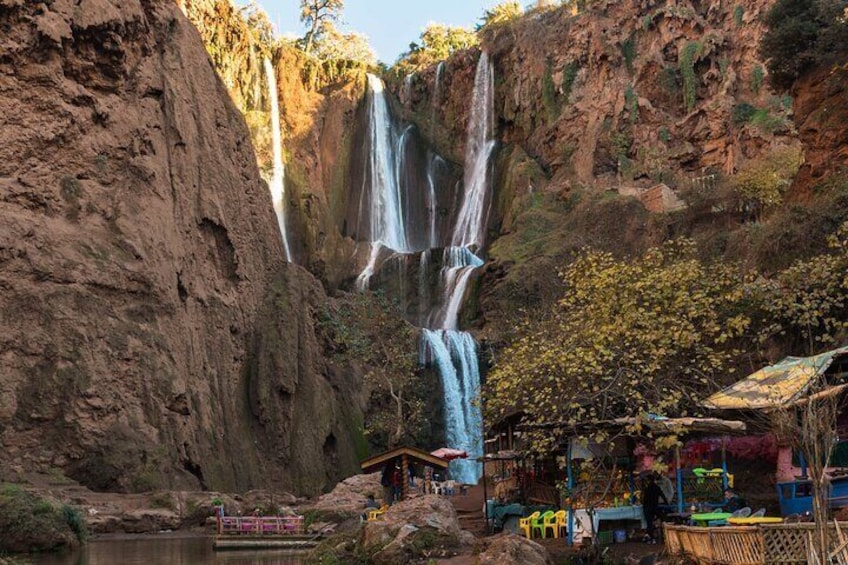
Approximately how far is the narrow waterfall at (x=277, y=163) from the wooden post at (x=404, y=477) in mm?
31950

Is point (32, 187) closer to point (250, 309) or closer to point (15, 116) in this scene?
point (15, 116)

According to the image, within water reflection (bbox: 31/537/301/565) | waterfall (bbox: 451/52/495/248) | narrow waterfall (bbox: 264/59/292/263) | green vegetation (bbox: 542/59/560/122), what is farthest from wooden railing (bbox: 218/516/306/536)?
green vegetation (bbox: 542/59/560/122)

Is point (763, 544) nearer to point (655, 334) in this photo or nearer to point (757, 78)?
point (655, 334)

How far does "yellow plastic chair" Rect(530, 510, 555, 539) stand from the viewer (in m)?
20.3

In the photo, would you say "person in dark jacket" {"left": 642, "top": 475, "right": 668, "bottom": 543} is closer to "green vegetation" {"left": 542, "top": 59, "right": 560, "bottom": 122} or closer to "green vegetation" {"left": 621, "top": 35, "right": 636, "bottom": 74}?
"green vegetation" {"left": 621, "top": 35, "right": 636, "bottom": 74}

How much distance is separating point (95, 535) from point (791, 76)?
28569 millimetres

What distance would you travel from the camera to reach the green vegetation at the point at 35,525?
23.4 metres

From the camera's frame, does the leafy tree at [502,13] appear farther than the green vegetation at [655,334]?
Yes

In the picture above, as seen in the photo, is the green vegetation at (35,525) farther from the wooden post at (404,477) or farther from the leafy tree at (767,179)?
the leafy tree at (767,179)

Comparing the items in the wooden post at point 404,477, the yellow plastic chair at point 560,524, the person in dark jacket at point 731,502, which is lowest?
the yellow plastic chair at point 560,524

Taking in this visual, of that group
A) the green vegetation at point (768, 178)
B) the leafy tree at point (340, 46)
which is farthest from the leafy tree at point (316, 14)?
the green vegetation at point (768, 178)

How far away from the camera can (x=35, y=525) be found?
23656mm

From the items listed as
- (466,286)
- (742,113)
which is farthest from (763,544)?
(742,113)

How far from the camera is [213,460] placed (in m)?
36.1
